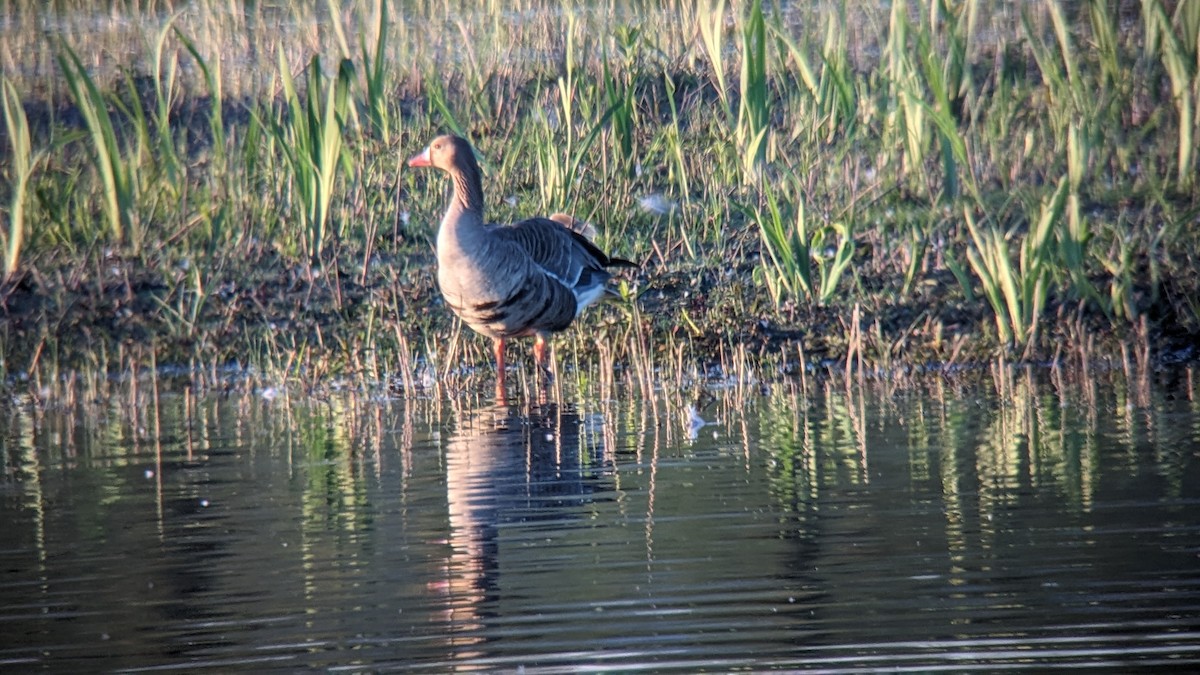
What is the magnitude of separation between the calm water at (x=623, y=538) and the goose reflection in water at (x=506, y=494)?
0.7 inches

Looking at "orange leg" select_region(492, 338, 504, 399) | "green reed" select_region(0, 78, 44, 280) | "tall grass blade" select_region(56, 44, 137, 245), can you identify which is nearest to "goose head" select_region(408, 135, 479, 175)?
"orange leg" select_region(492, 338, 504, 399)

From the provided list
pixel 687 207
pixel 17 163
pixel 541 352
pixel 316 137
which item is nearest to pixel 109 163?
pixel 17 163

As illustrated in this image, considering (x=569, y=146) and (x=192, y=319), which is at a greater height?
(x=569, y=146)

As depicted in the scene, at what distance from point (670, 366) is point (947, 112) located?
7.57ft

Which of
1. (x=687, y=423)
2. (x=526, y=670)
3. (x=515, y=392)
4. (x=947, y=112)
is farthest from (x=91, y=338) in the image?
(x=526, y=670)

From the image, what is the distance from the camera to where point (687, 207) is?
11.4m

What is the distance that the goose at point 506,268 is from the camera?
29.2ft

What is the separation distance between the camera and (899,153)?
11898mm

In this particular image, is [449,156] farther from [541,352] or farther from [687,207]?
[687,207]

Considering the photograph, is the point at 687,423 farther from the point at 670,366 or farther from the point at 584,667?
Answer: the point at 584,667

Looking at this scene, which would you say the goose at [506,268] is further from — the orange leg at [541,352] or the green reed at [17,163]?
the green reed at [17,163]

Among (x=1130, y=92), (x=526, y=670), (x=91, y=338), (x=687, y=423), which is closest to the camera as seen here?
(x=526, y=670)

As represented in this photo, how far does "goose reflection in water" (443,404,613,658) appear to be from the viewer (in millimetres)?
Answer: 4814

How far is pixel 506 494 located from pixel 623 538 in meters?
0.84
